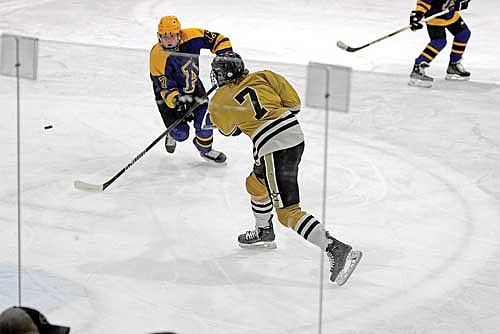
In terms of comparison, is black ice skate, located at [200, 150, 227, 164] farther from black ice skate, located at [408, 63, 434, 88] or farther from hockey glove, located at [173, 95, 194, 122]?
black ice skate, located at [408, 63, 434, 88]

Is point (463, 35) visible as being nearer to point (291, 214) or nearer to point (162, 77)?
point (162, 77)

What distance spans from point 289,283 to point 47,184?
3.59ft

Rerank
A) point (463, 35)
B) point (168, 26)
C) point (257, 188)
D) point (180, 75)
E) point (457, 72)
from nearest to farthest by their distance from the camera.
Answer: point (257, 188)
point (180, 75)
point (168, 26)
point (457, 72)
point (463, 35)

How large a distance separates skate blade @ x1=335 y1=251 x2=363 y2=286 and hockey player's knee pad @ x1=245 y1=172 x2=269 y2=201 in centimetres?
33

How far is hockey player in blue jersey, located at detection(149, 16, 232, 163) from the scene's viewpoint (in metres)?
3.63

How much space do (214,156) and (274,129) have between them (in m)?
0.96

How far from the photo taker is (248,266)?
3.11 m

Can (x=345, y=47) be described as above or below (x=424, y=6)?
below

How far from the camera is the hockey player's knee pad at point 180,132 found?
3854 mm

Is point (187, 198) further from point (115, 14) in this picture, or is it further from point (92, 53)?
point (115, 14)

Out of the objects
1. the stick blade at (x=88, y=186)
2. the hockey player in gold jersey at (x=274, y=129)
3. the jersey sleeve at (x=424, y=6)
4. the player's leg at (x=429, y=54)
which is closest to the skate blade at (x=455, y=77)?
the player's leg at (x=429, y=54)

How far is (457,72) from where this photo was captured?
5.08m

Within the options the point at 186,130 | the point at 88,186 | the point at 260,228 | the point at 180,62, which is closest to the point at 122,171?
the point at 88,186

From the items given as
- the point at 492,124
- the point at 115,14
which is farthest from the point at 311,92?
the point at 115,14
